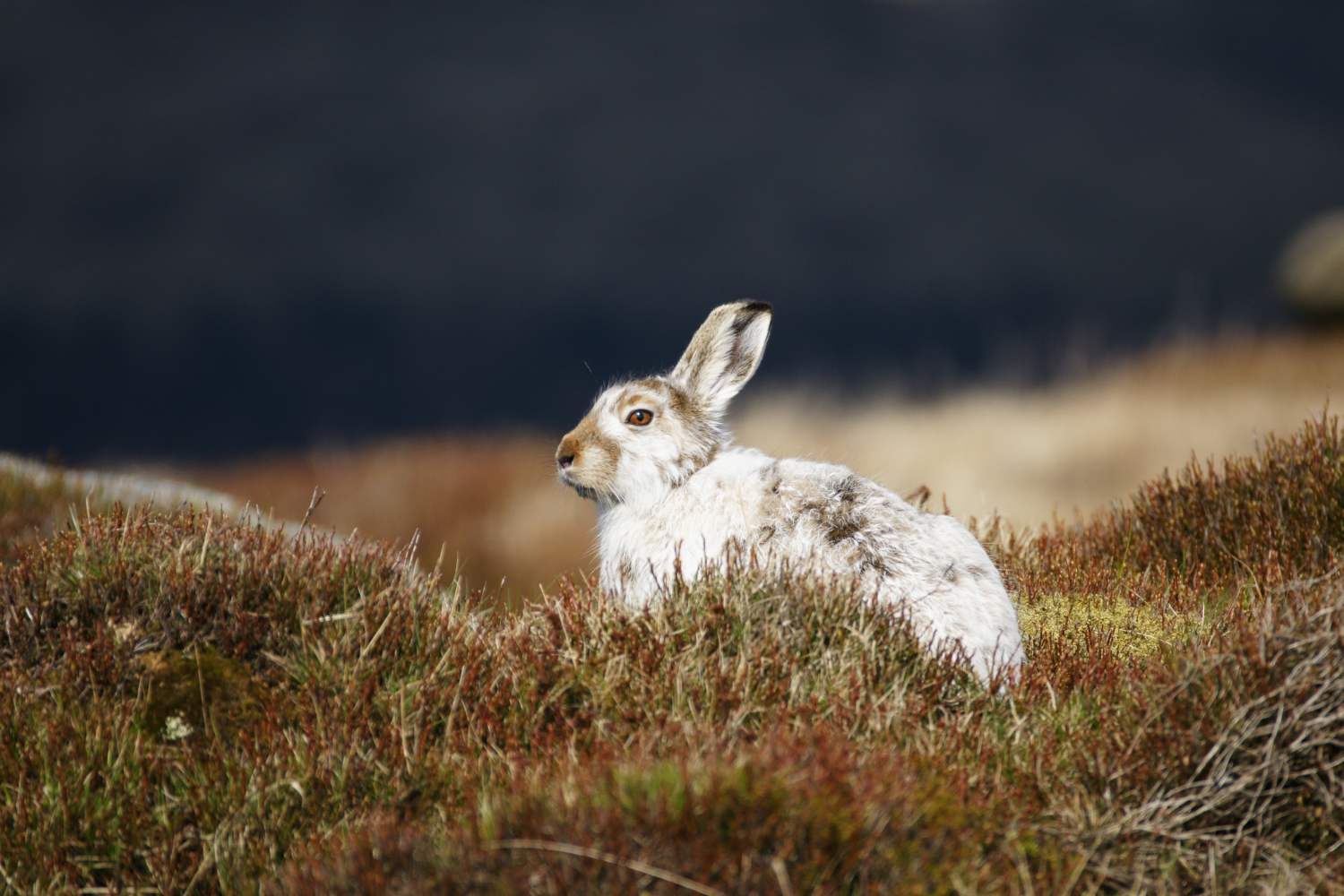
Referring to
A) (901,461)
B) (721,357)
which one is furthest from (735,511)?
(901,461)

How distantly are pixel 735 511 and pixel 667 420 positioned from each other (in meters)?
0.87

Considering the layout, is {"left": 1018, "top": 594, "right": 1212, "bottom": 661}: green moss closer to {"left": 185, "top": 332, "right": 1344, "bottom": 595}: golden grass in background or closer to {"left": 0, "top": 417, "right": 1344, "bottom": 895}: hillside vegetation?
{"left": 0, "top": 417, "right": 1344, "bottom": 895}: hillside vegetation

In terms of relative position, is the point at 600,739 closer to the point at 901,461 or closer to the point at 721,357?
the point at 721,357

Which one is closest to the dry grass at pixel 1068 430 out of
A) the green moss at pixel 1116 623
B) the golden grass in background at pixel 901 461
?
the golden grass in background at pixel 901 461

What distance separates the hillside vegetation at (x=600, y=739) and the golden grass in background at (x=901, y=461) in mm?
9154

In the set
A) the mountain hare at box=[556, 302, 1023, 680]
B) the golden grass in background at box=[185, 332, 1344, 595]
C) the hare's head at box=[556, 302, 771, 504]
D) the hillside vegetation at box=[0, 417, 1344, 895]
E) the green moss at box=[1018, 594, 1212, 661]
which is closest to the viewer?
the hillside vegetation at box=[0, 417, 1344, 895]

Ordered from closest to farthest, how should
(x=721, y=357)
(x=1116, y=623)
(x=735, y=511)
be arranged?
1. (x=735, y=511)
2. (x=1116, y=623)
3. (x=721, y=357)

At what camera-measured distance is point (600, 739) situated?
199 inches

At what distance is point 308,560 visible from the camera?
602cm

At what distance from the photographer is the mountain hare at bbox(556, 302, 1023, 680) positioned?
5.95 metres

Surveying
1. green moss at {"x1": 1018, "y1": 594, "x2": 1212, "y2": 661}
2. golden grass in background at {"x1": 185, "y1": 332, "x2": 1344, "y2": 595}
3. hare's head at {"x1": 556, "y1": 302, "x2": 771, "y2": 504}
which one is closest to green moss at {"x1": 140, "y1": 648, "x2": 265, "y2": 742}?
hare's head at {"x1": 556, "y1": 302, "x2": 771, "y2": 504}

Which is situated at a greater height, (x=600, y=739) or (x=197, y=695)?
(x=197, y=695)

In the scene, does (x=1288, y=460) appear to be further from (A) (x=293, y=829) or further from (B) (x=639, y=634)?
(A) (x=293, y=829)

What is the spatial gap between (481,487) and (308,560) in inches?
496
